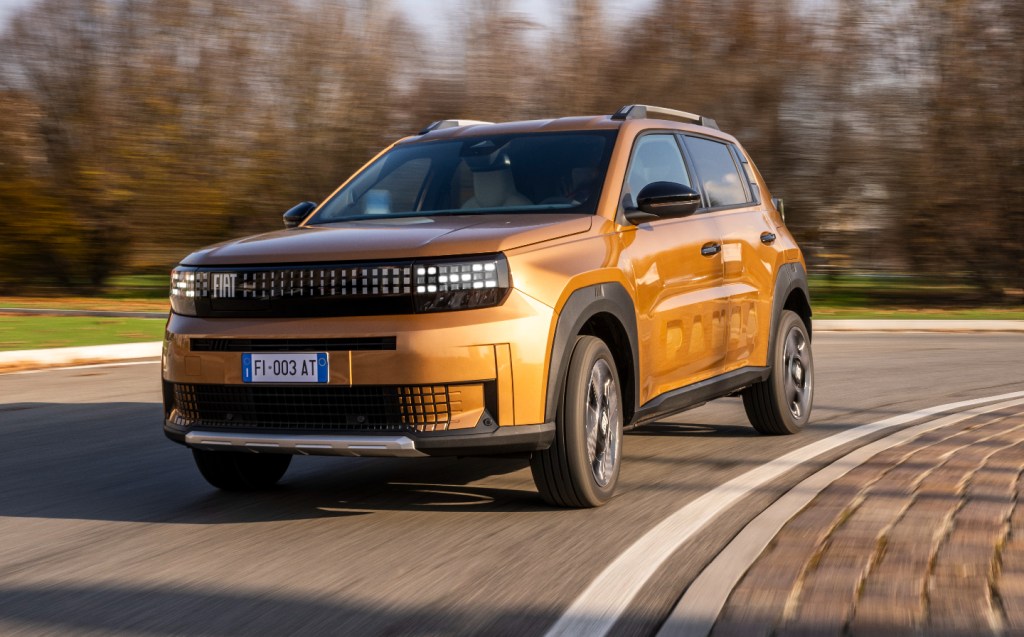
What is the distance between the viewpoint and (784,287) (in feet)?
27.7

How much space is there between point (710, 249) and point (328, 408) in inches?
106

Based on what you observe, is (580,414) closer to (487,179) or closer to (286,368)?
Result: (286,368)

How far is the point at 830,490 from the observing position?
623 cm

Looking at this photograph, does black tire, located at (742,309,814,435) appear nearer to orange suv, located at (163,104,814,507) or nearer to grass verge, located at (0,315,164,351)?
orange suv, located at (163,104,814,507)

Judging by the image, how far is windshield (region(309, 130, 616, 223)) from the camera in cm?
651

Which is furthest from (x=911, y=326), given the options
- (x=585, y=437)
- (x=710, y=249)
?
(x=585, y=437)

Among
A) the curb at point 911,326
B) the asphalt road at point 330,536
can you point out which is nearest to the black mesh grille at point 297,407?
the asphalt road at point 330,536

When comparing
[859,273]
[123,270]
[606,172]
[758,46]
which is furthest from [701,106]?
[606,172]

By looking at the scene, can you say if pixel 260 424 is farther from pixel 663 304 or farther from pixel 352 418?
pixel 663 304

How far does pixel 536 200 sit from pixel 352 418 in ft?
5.58

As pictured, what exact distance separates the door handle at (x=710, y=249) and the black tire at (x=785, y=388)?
3.72 ft

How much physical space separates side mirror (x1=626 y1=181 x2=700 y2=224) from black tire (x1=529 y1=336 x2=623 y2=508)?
76cm

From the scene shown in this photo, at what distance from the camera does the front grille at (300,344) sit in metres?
5.30

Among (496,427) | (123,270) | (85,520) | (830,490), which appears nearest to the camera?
(496,427)
